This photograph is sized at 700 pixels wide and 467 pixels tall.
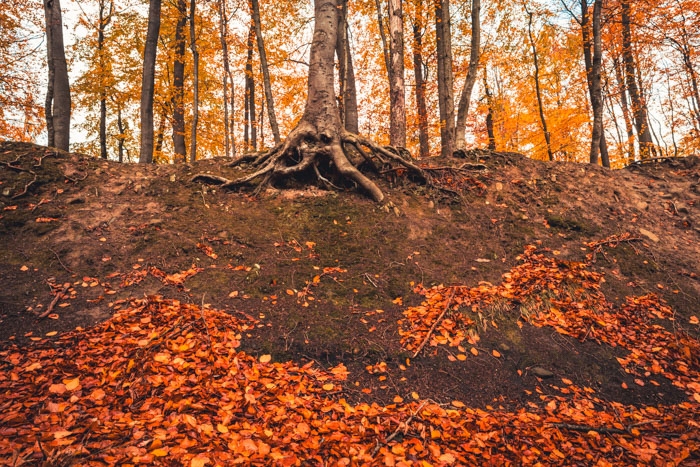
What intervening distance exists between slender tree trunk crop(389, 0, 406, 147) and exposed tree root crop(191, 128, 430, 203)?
1553 millimetres

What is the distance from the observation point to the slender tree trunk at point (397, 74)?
23.6 ft

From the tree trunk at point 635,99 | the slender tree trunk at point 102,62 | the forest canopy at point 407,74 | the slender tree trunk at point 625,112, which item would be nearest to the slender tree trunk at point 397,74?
the forest canopy at point 407,74

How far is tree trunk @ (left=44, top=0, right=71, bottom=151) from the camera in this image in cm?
716

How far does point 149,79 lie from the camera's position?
25.5 feet

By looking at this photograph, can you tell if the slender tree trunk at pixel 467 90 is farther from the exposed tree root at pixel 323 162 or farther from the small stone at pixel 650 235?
the small stone at pixel 650 235

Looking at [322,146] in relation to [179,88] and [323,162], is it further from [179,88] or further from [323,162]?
[179,88]

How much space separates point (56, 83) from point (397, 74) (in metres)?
8.22

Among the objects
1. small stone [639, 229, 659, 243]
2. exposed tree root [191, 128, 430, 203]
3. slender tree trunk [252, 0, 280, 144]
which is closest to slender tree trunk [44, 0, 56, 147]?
slender tree trunk [252, 0, 280, 144]

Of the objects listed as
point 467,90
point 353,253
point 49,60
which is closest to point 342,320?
point 353,253

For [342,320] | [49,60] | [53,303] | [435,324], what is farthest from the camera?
[49,60]

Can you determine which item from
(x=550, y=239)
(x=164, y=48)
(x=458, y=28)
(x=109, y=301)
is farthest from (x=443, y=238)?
(x=164, y=48)

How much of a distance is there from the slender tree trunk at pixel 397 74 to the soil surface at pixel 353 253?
52.4 inches

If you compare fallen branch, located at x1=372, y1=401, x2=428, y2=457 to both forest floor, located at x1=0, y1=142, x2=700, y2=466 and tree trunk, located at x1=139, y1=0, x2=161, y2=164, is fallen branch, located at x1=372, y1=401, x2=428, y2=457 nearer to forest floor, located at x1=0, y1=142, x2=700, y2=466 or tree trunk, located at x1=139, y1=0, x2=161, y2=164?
forest floor, located at x1=0, y1=142, x2=700, y2=466

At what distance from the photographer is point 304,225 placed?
5285 mm
